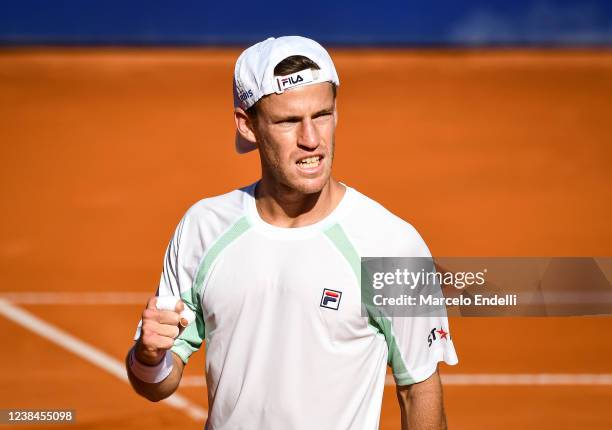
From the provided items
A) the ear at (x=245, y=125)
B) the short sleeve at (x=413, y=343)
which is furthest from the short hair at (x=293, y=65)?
the short sleeve at (x=413, y=343)

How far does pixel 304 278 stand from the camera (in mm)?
3801

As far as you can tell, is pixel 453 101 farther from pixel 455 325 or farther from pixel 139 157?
pixel 455 325

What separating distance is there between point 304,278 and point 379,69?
14.3 metres

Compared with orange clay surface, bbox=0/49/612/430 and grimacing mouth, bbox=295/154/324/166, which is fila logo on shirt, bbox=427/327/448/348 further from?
orange clay surface, bbox=0/49/612/430

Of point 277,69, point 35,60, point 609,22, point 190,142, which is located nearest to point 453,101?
point 609,22

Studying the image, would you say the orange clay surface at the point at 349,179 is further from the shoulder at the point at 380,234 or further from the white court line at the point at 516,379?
the shoulder at the point at 380,234

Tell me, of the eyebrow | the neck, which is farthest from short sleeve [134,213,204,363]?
the eyebrow

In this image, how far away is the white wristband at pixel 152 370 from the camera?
3805 mm

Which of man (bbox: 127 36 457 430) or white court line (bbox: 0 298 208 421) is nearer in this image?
man (bbox: 127 36 457 430)

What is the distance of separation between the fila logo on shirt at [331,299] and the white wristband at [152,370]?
26.5 inches

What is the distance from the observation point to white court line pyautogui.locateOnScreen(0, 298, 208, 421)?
27.1 ft

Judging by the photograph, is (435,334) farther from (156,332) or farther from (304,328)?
(156,332)

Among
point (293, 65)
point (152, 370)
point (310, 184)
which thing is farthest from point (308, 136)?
point (152, 370)

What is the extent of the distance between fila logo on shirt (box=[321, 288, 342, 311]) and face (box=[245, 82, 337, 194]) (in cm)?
41
